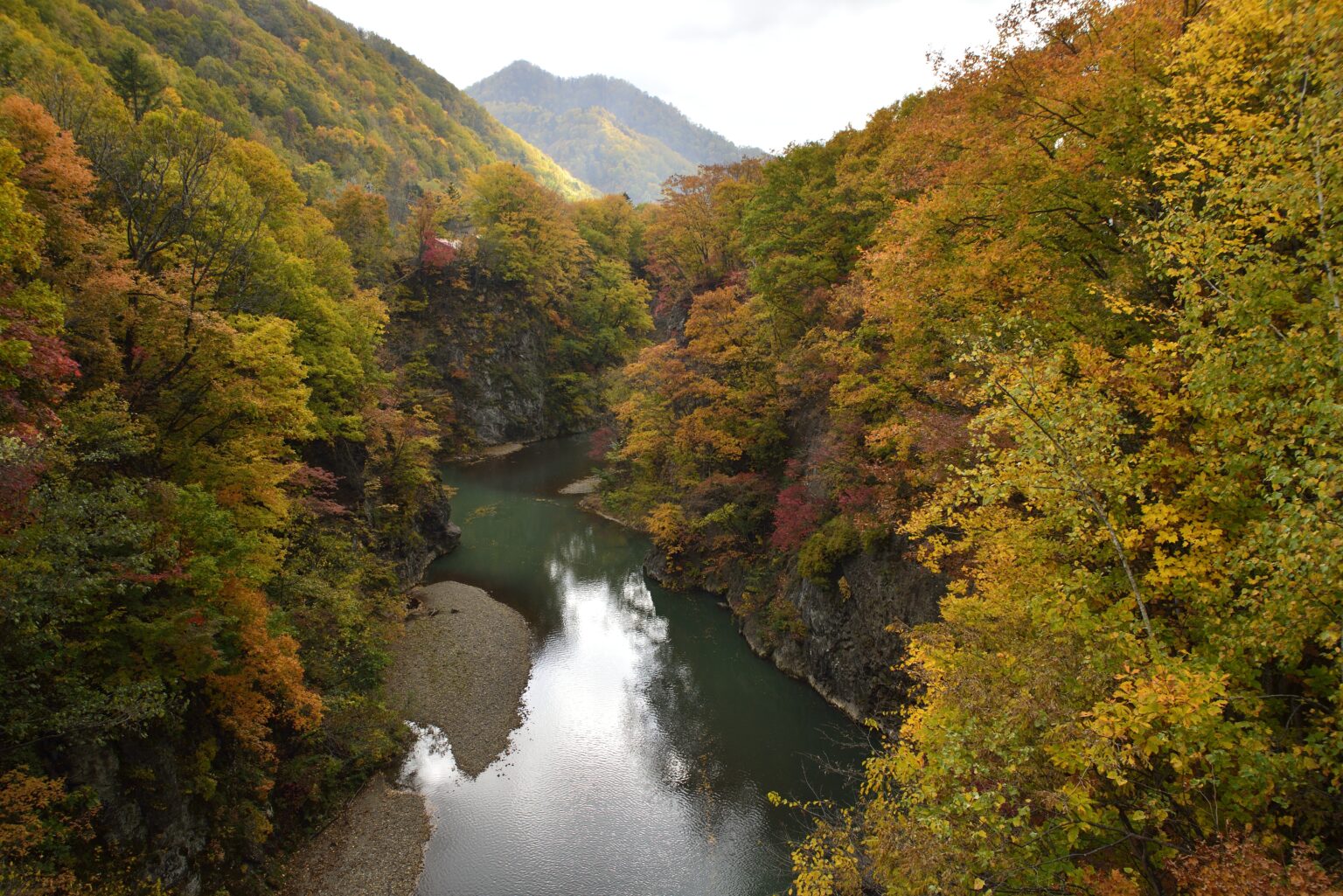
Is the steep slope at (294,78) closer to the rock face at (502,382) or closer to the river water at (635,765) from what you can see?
the rock face at (502,382)

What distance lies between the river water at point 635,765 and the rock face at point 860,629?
836 mm

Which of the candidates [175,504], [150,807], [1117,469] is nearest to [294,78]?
[175,504]

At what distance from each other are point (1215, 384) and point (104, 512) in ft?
46.6

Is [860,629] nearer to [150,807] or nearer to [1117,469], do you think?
[1117,469]

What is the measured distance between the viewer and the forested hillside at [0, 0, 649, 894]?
8.29 m

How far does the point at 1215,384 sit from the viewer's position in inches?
231

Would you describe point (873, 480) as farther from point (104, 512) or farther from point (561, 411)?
point (561, 411)

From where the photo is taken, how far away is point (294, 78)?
61219mm

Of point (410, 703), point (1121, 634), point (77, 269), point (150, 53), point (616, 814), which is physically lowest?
point (410, 703)

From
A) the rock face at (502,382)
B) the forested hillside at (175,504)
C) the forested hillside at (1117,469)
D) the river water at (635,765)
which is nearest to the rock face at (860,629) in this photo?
the forested hillside at (1117,469)

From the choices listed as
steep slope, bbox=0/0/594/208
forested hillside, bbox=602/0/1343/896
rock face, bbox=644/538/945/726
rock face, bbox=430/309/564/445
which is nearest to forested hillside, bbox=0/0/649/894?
steep slope, bbox=0/0/594/208

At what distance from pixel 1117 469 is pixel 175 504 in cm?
1397

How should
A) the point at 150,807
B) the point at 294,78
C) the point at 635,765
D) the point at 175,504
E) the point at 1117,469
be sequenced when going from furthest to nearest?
the point at 294,78 → the point at 635,765 → the point at 175,504 → the point at 150,807 → the point at 1117,469

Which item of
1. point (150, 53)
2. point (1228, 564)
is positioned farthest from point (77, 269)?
point (150, 53)
